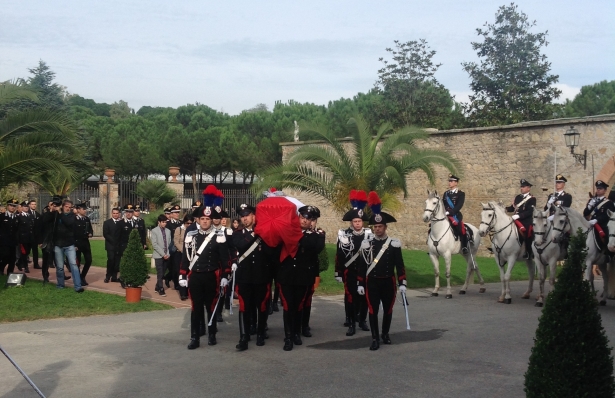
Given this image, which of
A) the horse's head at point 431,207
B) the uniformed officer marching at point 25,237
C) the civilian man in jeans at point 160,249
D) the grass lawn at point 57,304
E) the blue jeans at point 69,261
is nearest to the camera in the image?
the grass lawn at point 57,304

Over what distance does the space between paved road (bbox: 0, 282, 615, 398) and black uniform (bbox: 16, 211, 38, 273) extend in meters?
7.81

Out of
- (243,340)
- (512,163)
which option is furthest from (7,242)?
(512,163)

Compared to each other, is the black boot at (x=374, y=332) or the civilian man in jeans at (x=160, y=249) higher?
the civilian man in jeans at (x=160, y=249)

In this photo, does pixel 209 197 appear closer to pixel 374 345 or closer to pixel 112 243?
pixel 374 345

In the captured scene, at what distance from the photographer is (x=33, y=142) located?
583 inches

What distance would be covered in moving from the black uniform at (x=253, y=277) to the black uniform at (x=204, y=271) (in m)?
0.21

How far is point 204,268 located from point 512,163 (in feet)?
61.5

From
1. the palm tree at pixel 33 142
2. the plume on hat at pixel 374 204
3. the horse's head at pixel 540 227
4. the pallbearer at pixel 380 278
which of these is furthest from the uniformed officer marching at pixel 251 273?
the horse's head at pixel 540 227

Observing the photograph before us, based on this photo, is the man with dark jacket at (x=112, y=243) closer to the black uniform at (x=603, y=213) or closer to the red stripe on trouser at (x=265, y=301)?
the red stripe on trouser at (x=265, y=301)

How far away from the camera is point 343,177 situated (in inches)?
826

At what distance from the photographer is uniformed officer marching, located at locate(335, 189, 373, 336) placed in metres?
10.7

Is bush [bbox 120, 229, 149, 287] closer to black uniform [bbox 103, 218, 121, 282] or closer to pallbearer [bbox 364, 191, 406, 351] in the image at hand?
black uniform [bbox 103, 218, 121, 282]

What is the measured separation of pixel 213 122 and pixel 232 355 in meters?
52.8

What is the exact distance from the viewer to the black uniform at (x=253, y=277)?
9.75 meters
